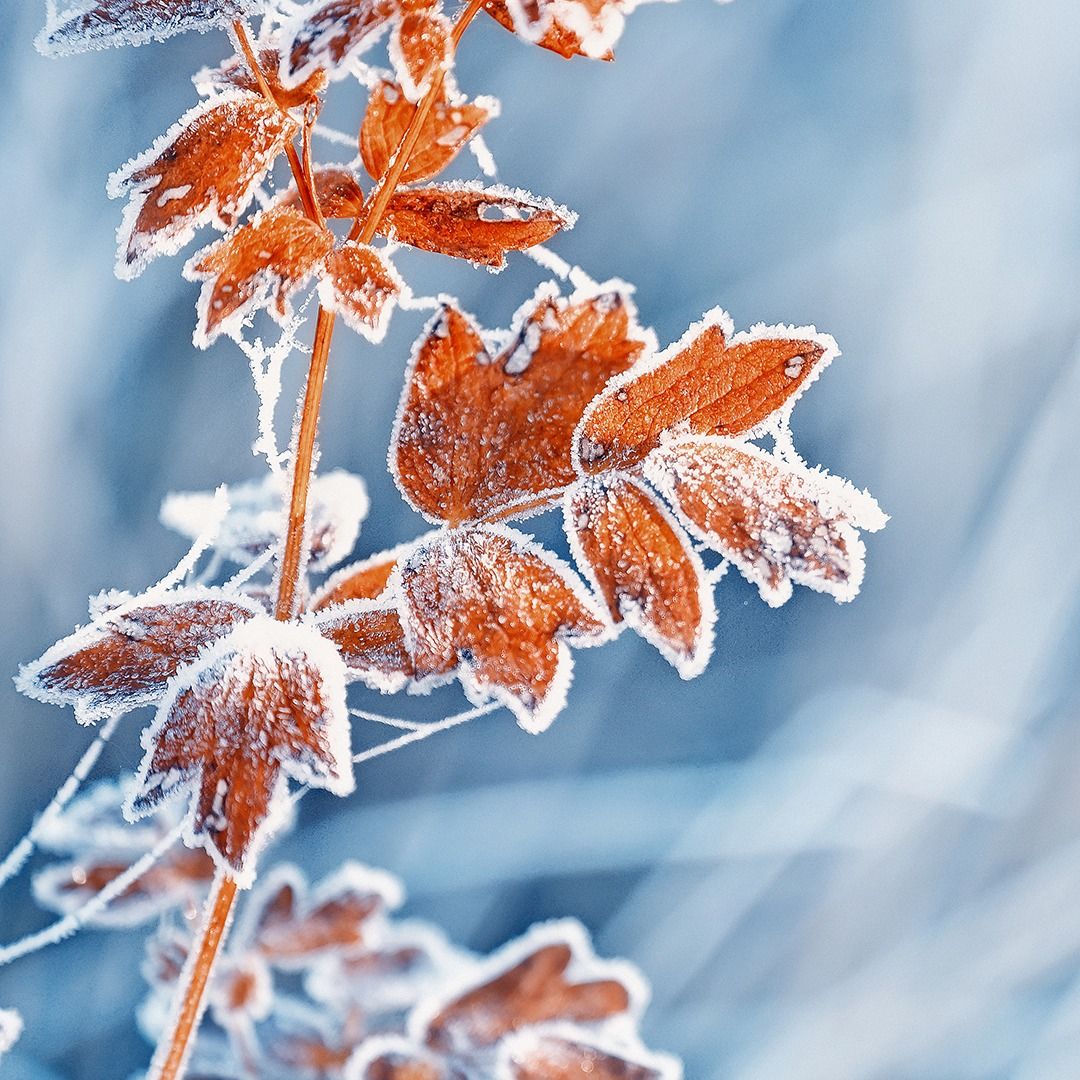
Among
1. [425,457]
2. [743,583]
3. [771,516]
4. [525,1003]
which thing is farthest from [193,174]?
[743,583]

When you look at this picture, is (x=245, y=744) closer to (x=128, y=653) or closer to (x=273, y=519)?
(x=128, y=653)

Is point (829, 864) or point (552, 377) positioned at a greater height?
point (552, 377)

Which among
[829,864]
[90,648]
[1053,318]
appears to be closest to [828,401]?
[1053,318]

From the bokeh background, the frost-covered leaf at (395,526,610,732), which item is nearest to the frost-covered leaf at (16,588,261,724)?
the frost-covered leaf at (395,526,610,732)

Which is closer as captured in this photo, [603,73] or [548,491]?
[548,491]

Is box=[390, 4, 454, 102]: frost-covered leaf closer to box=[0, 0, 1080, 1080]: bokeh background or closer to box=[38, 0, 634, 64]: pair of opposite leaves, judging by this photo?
box=[38, 0, 634, 64]: pair of opposite leaves

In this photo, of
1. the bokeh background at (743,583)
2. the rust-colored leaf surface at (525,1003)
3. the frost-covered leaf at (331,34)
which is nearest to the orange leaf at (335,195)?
the frost-covered leaf at (331,34)

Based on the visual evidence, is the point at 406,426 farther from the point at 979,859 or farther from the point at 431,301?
the point at 979,859
